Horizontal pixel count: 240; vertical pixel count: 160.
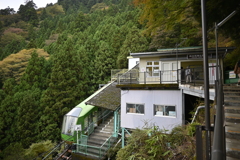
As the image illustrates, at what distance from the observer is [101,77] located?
3228cm

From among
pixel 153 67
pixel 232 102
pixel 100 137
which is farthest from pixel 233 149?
pixel 100 137

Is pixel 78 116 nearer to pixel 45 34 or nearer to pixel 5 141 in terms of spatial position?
pixel 5 141

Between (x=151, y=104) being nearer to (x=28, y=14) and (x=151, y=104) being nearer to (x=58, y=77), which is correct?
(x=58, y=77)

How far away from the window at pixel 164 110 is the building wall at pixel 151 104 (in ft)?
0.71

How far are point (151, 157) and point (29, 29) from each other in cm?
6659

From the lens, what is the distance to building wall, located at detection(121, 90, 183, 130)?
12.1m

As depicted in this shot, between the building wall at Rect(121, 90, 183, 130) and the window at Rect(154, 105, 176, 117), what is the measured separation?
22cm

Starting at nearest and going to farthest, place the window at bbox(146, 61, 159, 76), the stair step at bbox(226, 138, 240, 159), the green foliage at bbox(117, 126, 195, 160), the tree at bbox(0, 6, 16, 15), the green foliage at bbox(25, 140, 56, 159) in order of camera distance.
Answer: the stair step at bbox(226, 138, 240, 159)
the green foliage at bbox(117, 126, 195, 160)
the window at bbox(146, 61, 159, 76)
the green foliage at bbox(25, 140, 56, 159)
the tree at bbox(0, 6, 16, 15)

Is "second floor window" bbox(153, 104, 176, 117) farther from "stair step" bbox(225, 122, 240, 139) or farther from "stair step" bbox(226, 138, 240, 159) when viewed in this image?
"stair step" bbox(226, 138, 240, 159)

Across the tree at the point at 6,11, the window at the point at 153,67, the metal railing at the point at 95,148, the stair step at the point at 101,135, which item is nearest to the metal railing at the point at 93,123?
the stair step at the point at 101,135

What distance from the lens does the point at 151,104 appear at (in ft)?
42.7

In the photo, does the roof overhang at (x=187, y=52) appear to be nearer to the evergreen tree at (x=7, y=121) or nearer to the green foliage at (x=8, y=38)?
the evergreen tree at (x=7, y=121)

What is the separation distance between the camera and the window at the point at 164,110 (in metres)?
12.3

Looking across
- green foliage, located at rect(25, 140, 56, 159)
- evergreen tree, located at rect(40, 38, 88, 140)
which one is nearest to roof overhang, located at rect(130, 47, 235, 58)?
green foliage, located at rect(25, 140, 56, 159)
